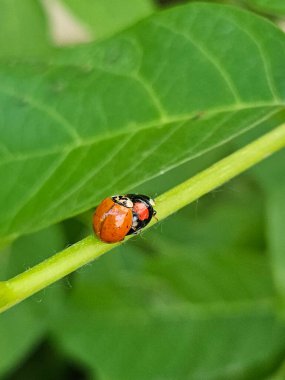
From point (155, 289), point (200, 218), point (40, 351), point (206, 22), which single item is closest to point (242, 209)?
point (200, 218)

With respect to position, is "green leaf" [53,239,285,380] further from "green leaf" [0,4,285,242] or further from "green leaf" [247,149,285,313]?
"green leaf" [0,4,285,242]

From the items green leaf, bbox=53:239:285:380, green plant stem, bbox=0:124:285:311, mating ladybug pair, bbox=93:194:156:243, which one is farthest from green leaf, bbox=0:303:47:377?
green plant stem, bbox=0:124:285:311

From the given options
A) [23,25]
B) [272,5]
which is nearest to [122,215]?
[272,5]

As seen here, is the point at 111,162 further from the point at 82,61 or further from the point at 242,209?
the point at 242,209

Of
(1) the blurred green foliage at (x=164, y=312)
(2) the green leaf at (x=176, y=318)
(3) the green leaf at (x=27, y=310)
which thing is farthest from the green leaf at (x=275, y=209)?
(3) the green leaf at (x=27, y=310)

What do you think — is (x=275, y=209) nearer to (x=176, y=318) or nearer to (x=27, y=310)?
(x=176, y=318)

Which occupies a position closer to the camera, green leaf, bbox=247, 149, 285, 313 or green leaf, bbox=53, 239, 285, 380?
green leaf, bbox=247, 149, 285, 313

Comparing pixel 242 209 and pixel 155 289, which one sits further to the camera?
pixel 242 209
